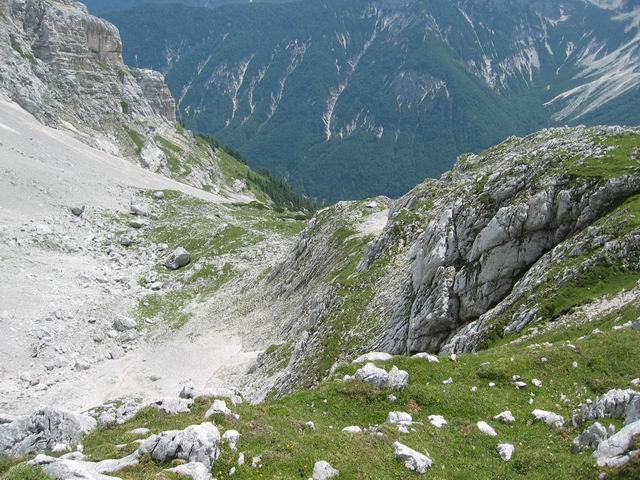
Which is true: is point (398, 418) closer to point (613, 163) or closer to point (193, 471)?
point (193, 471)

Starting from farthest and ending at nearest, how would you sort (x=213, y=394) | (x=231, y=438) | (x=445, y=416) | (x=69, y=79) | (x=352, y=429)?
(x=69, y=79)
(x=213, y=394)
(x=445, y=416)
(x=352, y=429)
(x=231, y=438)

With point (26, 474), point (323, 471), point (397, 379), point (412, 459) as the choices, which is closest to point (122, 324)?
point (397, 379)

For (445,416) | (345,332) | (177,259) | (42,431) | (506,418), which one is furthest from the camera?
(177,259)

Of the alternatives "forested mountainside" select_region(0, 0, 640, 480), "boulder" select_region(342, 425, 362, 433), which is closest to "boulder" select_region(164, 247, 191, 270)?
"forested mountainside" select_region(0, 0, 640, 480)

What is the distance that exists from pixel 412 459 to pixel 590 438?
5.94 metres

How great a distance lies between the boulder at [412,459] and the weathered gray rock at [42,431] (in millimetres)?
13093

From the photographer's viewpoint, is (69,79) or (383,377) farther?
(69,79)

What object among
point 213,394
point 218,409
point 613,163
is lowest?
point 213,394

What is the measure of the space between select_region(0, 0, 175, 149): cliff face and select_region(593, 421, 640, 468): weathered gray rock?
161 m

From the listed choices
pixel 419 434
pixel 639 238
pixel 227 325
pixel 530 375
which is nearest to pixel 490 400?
pixel 530 375

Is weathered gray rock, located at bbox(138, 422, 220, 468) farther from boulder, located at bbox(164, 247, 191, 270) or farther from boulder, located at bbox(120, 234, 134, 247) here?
boulder, located at bbox(120, 234, 134, 247)

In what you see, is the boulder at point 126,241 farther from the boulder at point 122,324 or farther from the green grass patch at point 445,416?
the green grass patch at point 445,416

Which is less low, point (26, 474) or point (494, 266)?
point (494, 266)

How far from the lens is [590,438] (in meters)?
18.0
